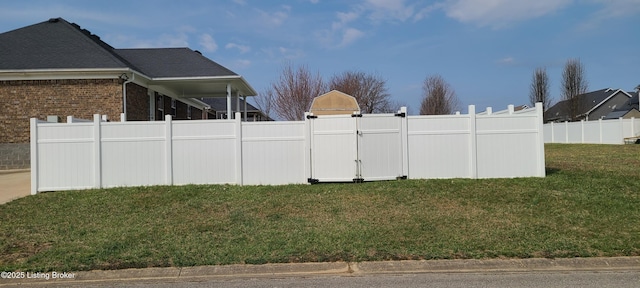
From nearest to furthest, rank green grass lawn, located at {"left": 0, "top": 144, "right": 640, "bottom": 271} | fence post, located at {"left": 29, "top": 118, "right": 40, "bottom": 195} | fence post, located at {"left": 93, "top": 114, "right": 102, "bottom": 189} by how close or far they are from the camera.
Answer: green grass lawn, located at {"left": 0, "top": 144, "right": 640, "bottom": 271} → fence post, located at {"left": 29, "top": 118, "right": 40, "bottom": 195} → fence post, located at {"left": 93, "top": 114, "right": 102, "bottom": 189}

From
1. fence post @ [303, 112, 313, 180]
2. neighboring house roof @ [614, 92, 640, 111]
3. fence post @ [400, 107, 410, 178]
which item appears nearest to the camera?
fence post @ [303, 112, 313, 180]

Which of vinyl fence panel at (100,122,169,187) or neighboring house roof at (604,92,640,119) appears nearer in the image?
vinyl fence panel at (100,122,169,187)

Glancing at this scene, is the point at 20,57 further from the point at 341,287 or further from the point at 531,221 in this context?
the point at 531,221

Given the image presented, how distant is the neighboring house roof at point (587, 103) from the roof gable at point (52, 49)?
4694 centimetres

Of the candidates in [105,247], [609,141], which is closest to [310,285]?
[105,247]

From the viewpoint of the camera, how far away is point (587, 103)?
50406 mm

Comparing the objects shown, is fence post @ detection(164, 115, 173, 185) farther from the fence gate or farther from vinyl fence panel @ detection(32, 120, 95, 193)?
the fence gate

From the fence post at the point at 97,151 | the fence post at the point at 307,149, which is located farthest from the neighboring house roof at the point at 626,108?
the fence post at the point at 97,151

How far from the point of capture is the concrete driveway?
1038 centimetres

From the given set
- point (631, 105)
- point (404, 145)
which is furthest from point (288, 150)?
point (631, 105)

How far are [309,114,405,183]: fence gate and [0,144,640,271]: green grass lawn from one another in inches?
20.4

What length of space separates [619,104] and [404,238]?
198 ft

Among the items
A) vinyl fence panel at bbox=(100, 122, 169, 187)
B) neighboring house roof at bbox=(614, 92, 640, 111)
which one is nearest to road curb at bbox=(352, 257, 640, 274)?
vinyl fence panel at bbox=(100, 122, 169, 187)

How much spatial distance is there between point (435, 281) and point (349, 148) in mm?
6004
